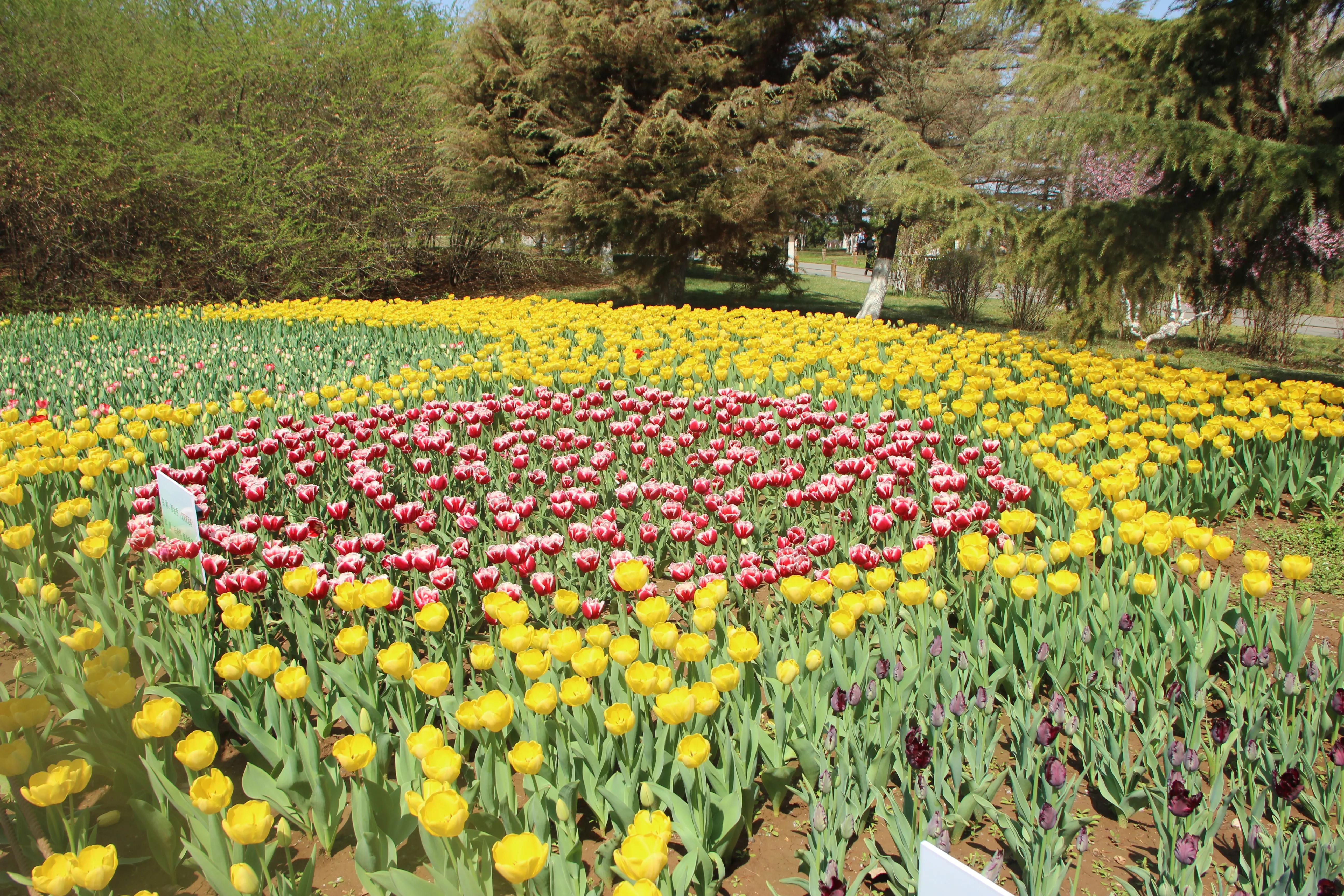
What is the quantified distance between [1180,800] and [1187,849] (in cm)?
11

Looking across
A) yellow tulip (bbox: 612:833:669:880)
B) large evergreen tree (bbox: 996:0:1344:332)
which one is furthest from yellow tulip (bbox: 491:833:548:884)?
large evergreen tree (bbox: 996:0:1344:332)

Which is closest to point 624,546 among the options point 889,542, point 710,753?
point 889,542

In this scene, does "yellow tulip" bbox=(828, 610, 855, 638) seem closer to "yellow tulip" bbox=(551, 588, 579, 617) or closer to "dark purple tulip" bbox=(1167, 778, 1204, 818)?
"yellow tulip" bbox=(551, 588, 579, 617)

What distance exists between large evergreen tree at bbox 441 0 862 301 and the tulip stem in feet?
35.5

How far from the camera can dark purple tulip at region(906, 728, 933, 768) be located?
67.8 inches

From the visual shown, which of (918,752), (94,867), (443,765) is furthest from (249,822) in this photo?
(918,752)

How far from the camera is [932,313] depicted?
53.2 feet

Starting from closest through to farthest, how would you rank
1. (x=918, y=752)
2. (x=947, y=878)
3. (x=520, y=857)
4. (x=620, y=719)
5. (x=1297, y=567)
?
(x=947, y=878) < (x=520, y=857) < (x=918, y=752) < (x=620, y=719) < (x=1297, y=567)

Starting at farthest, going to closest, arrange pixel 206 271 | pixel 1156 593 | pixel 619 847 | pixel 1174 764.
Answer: pixel 206 271 → pixel 1156 593 → pixel 619 847 → pixel 1174 764

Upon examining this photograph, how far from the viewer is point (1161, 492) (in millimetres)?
3941

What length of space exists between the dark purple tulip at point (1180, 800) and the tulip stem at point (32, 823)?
2.29 meters

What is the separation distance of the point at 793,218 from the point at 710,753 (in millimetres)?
11497

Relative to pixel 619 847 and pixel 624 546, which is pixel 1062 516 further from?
pixel 619 847

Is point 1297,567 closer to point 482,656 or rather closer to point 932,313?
point 482,656
